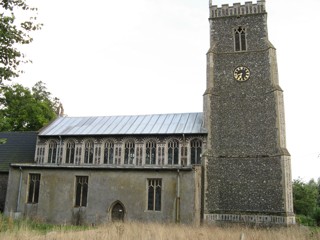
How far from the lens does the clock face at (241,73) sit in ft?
78.4

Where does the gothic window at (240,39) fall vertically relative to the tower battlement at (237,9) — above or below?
below

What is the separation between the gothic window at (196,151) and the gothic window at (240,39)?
26.0 ft

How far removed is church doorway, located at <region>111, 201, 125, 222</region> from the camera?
20592 mm

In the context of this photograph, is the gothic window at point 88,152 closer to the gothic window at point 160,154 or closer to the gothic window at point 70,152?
the gothic window at point 70,152

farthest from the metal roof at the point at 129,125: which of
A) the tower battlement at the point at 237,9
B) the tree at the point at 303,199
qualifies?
the tree at the point at 303,199

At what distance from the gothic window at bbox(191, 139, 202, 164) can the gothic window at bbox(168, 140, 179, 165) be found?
1095 mm

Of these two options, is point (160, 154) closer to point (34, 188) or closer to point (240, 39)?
point (34, 188)

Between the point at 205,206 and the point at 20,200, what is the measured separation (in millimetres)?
12569

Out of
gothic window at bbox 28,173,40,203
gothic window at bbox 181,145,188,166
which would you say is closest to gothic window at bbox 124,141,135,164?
gothic window at bbox 181,145,188,166

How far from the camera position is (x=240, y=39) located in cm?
2508

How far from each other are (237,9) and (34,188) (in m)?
20.5

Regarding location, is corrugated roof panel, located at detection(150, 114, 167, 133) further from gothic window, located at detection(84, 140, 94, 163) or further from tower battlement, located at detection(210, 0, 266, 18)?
tower battlement, located at detection(210, 0, 266, 18)

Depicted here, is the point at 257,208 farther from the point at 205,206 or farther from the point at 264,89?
the point at 264,89

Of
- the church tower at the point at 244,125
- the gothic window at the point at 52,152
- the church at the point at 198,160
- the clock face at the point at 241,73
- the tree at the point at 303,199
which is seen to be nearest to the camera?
the church at the point at 198,160
